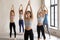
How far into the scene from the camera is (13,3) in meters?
9.43

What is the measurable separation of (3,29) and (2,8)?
1.43 m

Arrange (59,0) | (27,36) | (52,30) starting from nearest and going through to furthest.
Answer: (27,36) → (59,0) → (52,30)

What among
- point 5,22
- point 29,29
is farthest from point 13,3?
point 29,29

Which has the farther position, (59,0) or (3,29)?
(3,29)

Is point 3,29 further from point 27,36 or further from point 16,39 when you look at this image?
point 27,36

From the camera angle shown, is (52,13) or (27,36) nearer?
(27,36)

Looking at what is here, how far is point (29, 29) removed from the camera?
477 cm

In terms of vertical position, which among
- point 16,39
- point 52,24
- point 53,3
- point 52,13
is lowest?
point 16,39

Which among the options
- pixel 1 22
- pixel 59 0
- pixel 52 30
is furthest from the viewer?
pixel 1 22

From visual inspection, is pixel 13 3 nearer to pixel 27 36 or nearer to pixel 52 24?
pixel 52 24

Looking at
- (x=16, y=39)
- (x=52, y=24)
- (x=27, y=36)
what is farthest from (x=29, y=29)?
(x=52, y=24)

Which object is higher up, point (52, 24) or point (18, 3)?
point (18, 3)

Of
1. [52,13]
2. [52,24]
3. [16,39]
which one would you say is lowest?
[16,39]

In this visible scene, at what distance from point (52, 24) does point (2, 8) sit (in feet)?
11.5
